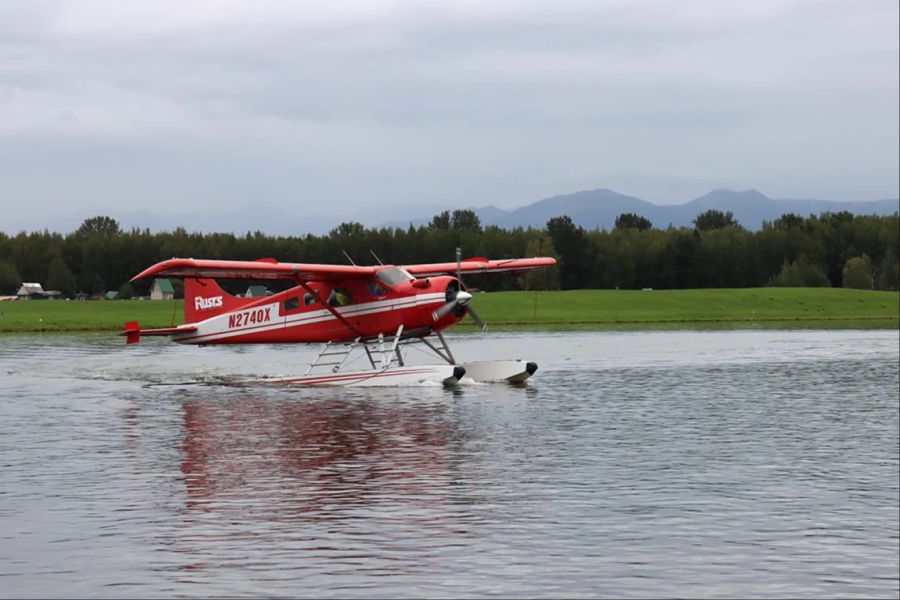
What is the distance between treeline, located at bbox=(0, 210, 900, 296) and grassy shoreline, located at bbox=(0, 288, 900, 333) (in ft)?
65.6

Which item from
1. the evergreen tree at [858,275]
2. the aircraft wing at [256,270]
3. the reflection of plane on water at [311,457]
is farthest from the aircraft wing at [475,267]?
the evergreen tree at [858,275]

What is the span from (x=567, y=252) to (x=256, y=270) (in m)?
101

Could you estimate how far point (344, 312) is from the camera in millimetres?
32250

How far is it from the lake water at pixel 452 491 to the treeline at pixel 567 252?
91133mm

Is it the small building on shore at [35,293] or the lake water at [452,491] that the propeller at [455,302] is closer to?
the lake water at [452,491]

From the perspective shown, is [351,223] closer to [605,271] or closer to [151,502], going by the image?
[605,271]

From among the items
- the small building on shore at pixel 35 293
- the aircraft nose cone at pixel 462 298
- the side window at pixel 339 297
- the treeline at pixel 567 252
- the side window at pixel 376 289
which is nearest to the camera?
the aircraft nose cone at pixel 462 298

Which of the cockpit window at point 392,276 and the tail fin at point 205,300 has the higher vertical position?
the cockpit window at point 392,276

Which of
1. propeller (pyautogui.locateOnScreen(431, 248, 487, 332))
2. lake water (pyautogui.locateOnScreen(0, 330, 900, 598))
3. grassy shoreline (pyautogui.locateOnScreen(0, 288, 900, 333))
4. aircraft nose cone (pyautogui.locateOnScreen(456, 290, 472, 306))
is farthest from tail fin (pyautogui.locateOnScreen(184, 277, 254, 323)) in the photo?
grassy shoreline (pyautogui.locateOnScreen(0, 288, 900, 333))

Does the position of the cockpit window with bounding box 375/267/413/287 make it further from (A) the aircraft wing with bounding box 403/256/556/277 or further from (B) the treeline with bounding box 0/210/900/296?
(B) the treeline with bounding box 0/210/900/296

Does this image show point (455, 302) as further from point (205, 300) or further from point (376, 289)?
point (205, 300)

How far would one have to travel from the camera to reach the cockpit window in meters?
31.1

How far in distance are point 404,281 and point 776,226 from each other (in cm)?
11922

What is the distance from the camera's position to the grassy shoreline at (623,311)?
7644cm
